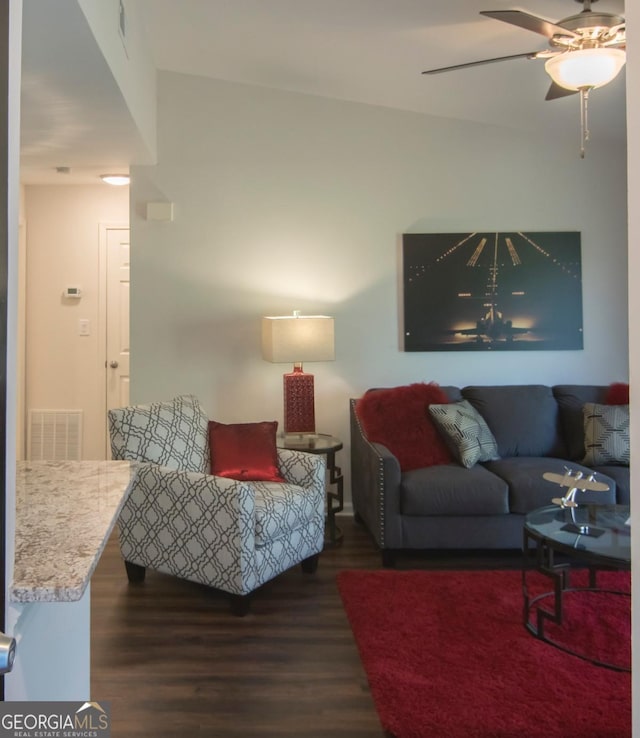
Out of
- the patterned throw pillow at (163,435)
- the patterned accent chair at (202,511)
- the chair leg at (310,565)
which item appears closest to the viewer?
the patterned accent chair at (202,511)

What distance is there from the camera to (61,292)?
5434 mm

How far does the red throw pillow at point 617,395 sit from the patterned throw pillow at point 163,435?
2479 mm

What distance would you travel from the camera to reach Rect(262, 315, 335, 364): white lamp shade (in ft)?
13.3

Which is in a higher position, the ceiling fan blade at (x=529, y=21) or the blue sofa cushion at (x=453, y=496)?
the ceiling fan blade at (x=529, y=21)

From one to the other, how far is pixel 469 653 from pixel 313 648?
600 mm

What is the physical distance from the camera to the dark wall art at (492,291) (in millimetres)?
4598

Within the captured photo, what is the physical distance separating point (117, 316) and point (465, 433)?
2.93 metres

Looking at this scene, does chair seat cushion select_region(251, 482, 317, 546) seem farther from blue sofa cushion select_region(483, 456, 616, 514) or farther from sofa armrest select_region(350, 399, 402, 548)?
blue sofa cushion select_region(483, 456, 616, 514)

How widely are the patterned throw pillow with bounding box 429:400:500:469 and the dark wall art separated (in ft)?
2.12

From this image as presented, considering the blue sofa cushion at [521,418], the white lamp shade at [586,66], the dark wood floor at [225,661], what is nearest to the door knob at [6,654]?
the dark wood floor at [225,661]

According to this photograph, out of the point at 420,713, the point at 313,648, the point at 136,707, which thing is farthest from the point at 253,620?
the point at 420,713

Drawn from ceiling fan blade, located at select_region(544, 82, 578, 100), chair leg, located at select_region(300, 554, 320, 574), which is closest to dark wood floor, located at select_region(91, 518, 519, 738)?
chair leg, located at select_region(300, 554, 320, 574)

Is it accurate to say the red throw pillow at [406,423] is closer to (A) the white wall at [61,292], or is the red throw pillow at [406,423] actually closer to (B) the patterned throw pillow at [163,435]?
(B) the patterned throw pillow at [163,435]

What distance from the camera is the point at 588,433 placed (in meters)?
4.09
